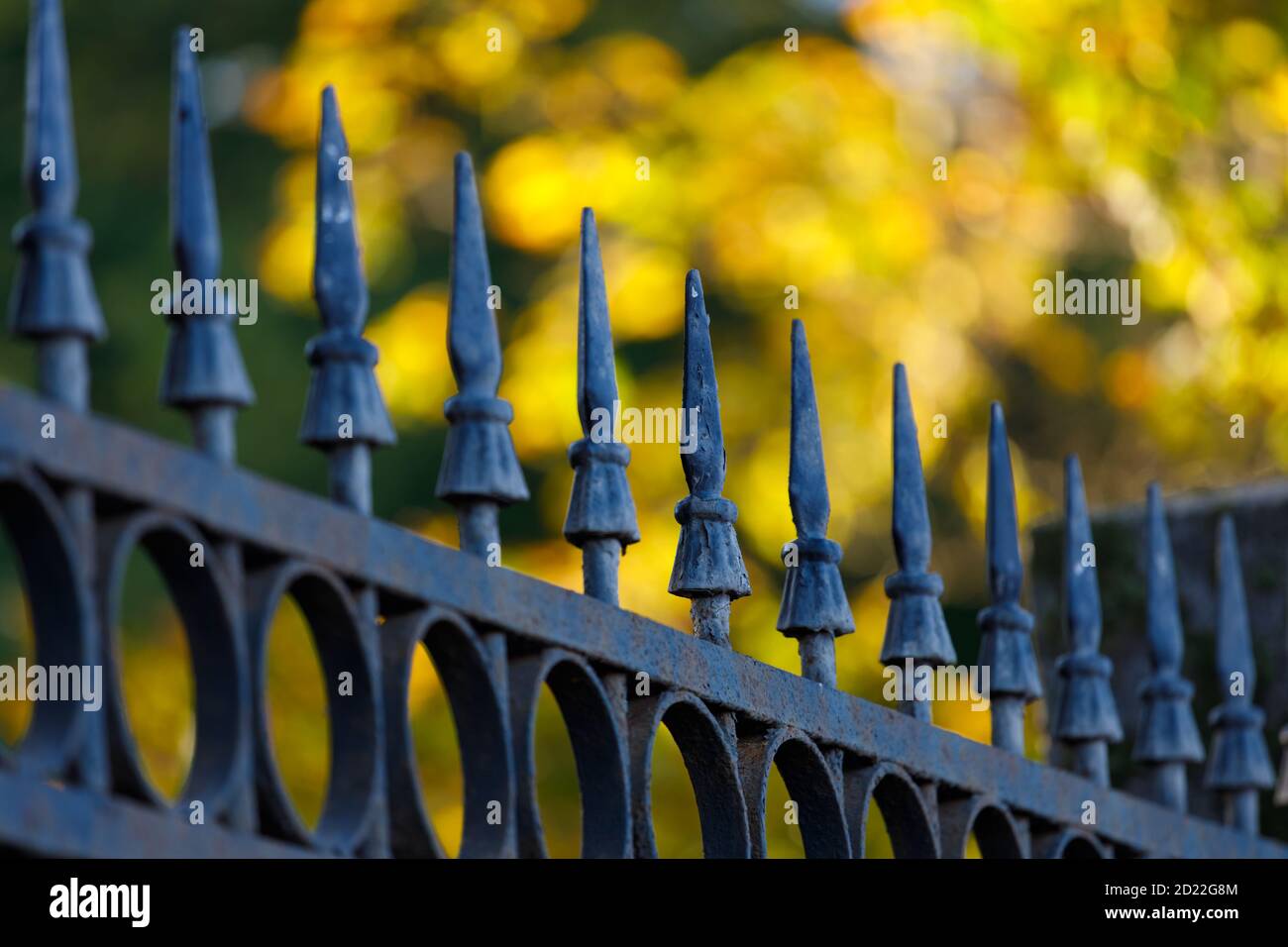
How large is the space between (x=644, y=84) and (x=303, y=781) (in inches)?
135

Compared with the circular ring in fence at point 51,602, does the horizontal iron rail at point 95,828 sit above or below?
below

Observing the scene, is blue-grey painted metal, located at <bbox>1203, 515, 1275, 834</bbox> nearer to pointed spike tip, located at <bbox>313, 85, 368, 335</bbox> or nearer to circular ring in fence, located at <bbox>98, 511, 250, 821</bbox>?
pointed spike tip, located at <bbox>313, 85, 368, 335</bbox>

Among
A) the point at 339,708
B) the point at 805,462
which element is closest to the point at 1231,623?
the point at 805,462

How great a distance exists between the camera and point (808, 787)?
2.76 meters

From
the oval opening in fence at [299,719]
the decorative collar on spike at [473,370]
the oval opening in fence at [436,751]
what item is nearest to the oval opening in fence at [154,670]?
the oval opening in fence at [299,719]

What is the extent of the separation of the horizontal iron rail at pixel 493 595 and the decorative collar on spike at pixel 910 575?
0.12m

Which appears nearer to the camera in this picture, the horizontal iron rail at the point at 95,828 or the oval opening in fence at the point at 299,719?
the horizontal iron rail at the point at 95,828

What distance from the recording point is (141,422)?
33.0 feet

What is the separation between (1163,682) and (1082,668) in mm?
365

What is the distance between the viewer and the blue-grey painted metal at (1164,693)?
3.98 meters

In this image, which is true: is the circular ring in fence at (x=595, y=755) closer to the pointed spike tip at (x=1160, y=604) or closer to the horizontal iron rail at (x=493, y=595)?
the horizontal iron rail at (x=493, y=595)

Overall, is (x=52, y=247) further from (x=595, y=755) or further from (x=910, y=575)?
(x=910, y=575)

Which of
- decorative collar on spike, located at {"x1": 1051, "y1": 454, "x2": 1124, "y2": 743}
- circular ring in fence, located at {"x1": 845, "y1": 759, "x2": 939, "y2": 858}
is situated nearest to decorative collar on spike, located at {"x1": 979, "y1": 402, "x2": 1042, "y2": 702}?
decorative collar on spike, located at {"x1": 1051, "y1": 454, "x2": 1124, "y2": 743}
